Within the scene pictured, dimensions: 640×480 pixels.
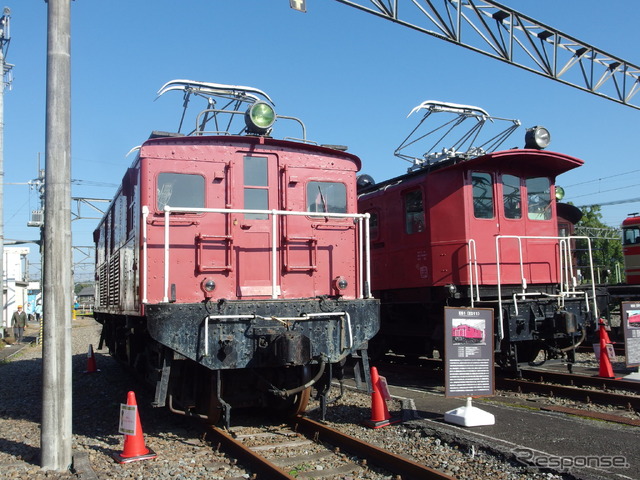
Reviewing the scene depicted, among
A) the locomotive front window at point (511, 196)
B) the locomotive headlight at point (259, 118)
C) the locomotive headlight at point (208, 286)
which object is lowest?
the locomotive headlight at point (208, 286)

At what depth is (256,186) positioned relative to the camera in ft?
23.8

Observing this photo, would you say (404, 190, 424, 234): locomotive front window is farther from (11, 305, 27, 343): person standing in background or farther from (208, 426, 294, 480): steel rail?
(11, 305, 27, 343): person standing in background

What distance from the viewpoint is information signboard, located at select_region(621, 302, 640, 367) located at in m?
9.36

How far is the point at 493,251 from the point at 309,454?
223 inches

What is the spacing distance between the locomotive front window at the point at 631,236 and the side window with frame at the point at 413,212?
11.8m

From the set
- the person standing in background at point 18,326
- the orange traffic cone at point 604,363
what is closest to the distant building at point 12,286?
the person standing in background at point 18,326

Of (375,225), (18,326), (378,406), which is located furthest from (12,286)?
(378,406)

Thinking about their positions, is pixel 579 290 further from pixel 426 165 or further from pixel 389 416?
pixel 389 416

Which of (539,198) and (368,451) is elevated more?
(539,198)

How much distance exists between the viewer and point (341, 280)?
726 centimetres

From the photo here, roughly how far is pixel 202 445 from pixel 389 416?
228 cm
